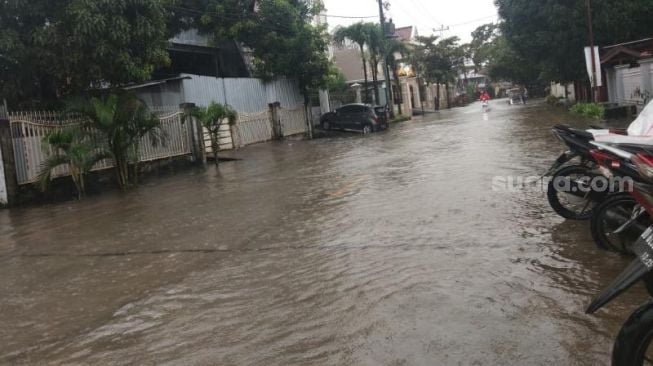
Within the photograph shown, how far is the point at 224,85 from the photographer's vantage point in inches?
879

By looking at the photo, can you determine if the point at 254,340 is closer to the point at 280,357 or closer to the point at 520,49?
the point at 280,357

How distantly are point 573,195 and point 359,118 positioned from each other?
70.4 ft

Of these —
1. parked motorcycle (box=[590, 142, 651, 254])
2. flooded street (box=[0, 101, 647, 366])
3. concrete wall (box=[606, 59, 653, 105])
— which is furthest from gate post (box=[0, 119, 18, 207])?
concrete wall (box=[606, 59, 653, 105])

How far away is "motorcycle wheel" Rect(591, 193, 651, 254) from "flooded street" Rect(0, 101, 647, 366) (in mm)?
136

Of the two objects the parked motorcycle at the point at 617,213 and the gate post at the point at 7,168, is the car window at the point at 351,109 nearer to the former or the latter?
the gate post at the point at 7,168

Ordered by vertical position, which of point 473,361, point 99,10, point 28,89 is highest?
point 99,10

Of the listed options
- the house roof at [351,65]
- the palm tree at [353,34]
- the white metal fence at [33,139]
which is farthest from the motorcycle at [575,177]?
the house roof at [351,65]

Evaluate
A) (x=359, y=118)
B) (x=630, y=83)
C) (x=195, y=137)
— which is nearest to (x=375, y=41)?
(x=359, y=118)

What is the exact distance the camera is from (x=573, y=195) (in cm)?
602

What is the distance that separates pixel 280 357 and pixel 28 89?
1260 cm

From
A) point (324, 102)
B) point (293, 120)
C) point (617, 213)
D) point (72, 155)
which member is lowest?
point (617, 213)

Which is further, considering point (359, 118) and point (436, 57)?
point (436, 57)

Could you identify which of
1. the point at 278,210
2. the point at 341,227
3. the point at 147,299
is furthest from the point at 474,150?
the point at 147,299

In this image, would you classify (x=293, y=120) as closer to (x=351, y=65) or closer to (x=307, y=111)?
(x=307, y=111)
